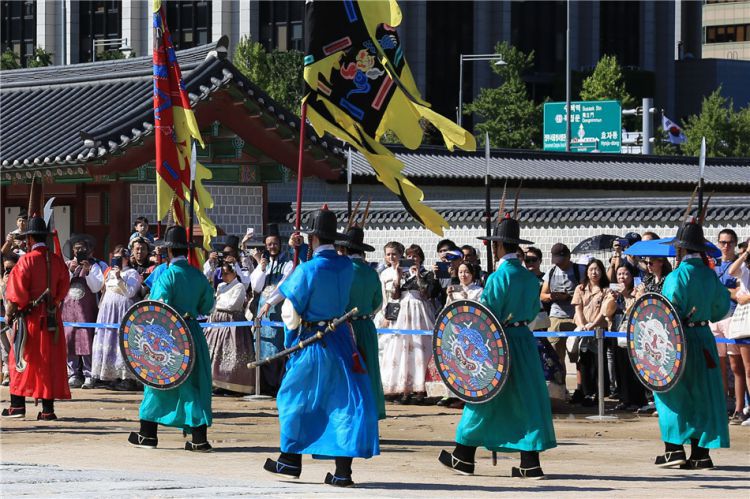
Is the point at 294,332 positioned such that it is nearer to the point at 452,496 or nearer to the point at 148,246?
the point at 452,496

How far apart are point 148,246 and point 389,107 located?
5388mm

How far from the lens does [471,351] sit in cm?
1040

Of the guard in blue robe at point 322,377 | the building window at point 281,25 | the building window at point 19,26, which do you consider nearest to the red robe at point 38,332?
the guard in blue robe at point 322,377

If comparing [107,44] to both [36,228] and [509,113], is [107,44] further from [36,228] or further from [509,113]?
[36,228]

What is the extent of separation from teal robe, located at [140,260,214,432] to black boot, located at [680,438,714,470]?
3.39 meters

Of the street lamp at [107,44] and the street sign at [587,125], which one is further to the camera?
the street lamp at [107,44]

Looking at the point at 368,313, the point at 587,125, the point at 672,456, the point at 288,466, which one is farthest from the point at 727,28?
the point at 288,466

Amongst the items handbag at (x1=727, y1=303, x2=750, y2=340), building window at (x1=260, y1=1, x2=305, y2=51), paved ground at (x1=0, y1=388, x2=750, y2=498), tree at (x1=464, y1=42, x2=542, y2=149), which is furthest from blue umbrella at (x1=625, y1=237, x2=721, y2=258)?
building window at (x1=260, y1=1, x2=305, y2=51)

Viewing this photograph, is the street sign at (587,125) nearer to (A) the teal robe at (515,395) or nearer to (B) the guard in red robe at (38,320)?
(B) the guard in red robe at (38,320)

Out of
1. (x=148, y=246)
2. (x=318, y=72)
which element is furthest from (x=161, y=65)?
(x=318, y=72)

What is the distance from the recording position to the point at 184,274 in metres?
11.7

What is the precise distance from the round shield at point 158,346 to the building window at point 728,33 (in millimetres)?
75286

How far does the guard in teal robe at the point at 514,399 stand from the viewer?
10.1 m

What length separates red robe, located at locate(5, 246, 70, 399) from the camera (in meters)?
13.5
